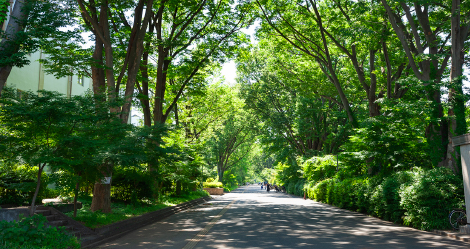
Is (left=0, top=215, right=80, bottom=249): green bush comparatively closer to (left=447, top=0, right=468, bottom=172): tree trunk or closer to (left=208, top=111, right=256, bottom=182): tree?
(left=447, top=0, right=468, bottom=172): tree trunk

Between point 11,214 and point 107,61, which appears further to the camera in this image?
point 107,61

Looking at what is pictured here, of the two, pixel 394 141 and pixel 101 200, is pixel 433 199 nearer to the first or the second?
pixel 394 141

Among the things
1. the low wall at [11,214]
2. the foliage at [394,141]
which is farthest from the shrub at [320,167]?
the low wall at [11,214]

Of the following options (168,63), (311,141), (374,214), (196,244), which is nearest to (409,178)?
(374,214)

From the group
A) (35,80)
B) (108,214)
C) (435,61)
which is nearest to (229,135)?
(35,80)

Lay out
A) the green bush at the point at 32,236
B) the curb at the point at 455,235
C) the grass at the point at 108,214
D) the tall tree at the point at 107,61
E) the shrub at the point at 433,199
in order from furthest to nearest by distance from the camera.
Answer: the tall tree at the point at 107,61 → the shrub at the point at 433,199 → the grass at the point at 108,214 → the curb at the point at 455,235 → the green bush at the point at 32,236

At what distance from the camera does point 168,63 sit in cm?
1980

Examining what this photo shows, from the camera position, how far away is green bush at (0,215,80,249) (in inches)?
265

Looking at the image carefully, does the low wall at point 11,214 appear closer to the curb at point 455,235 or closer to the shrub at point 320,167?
the curb at point 455,235

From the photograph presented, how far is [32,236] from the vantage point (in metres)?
7.11

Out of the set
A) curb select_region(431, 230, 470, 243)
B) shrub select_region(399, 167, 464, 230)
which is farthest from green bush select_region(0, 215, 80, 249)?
shrub select_region(399, 167, 464, 230)

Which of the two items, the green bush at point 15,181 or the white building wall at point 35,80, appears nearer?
the green bush at point 15,181

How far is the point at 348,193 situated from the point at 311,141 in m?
19.3

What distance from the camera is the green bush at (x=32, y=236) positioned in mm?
6723
